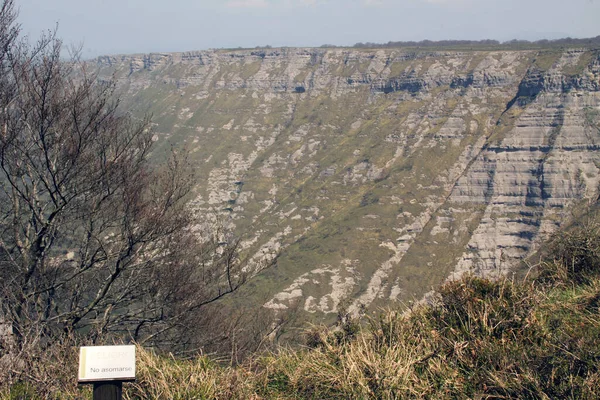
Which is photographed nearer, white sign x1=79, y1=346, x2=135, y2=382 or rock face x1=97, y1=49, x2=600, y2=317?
white sign x1=79, y1=346, x2=135, y2=382

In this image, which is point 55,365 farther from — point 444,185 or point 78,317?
point 444,185

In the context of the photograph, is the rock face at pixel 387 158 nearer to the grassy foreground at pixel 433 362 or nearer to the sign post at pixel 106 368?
the grassy foreground at pixel 433 362

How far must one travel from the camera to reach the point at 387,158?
12825cm

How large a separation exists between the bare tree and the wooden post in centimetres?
448

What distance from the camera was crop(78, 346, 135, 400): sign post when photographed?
5172 mm

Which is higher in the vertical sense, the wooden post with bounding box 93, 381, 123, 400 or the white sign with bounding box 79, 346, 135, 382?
the white sign with bounding box 79, 346, 135, 382

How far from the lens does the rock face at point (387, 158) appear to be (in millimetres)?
96312

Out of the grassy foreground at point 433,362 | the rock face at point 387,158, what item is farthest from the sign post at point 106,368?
the rock face at point 387,158

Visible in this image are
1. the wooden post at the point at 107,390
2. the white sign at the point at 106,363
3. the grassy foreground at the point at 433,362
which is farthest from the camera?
the grassy foreground at the point at 433,362

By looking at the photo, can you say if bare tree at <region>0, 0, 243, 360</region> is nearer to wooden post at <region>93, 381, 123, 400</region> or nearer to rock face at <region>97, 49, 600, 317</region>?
wooden post at <region>93, 381, 123, 400</region>

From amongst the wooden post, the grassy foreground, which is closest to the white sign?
the wooden post

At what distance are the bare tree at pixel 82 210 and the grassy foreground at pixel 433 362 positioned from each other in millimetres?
3234

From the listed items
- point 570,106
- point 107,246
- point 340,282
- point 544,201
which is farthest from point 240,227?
point 107,246

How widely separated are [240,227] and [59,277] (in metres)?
107
